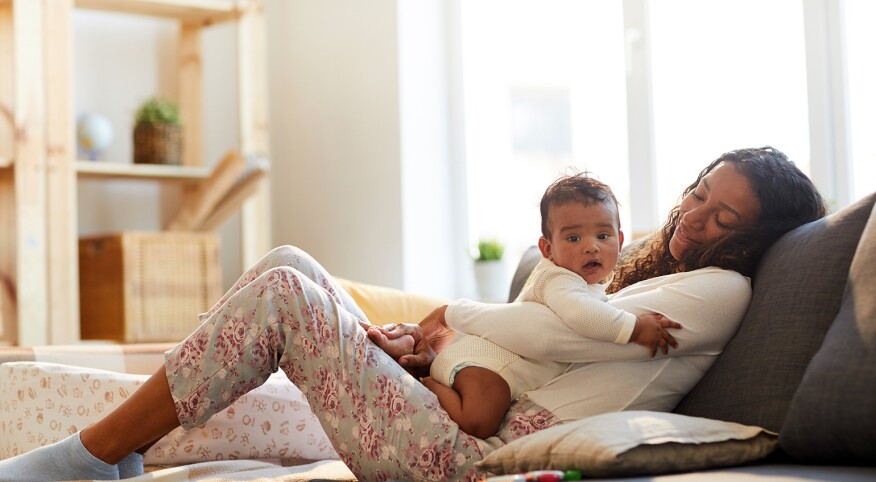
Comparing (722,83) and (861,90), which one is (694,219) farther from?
(722,83)

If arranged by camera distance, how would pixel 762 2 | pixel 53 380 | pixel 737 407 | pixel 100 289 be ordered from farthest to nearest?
pixel 100 289
pixel 762 2
pixel 53 380
pixel 737 407

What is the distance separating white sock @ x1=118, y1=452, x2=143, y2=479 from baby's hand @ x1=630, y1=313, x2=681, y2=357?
A: 818mm

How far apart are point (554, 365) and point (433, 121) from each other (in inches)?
92.2

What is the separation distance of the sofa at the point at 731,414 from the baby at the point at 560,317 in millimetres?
149

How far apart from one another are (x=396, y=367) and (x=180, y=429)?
597 millimetres

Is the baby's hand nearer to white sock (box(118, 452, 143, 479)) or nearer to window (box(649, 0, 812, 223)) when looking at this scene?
white sock (box(118, 452, 143, 479))

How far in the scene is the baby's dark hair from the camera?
164cm

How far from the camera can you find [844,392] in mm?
1250

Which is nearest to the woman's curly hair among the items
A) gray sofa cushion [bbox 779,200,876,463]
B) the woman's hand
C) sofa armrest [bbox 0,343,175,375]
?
gray sofa cushion [bbox 779,200,876,463]

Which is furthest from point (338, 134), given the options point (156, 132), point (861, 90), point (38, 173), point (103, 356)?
point (861, 90)

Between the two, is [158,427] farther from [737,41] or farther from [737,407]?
[737,41]

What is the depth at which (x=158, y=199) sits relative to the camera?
4.21 m

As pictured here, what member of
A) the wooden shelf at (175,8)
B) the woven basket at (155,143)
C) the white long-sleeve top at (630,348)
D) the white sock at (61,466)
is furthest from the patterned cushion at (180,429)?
the wooden shelf at (175,8)

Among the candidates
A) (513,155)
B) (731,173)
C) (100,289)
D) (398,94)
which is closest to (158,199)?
(100,289)
